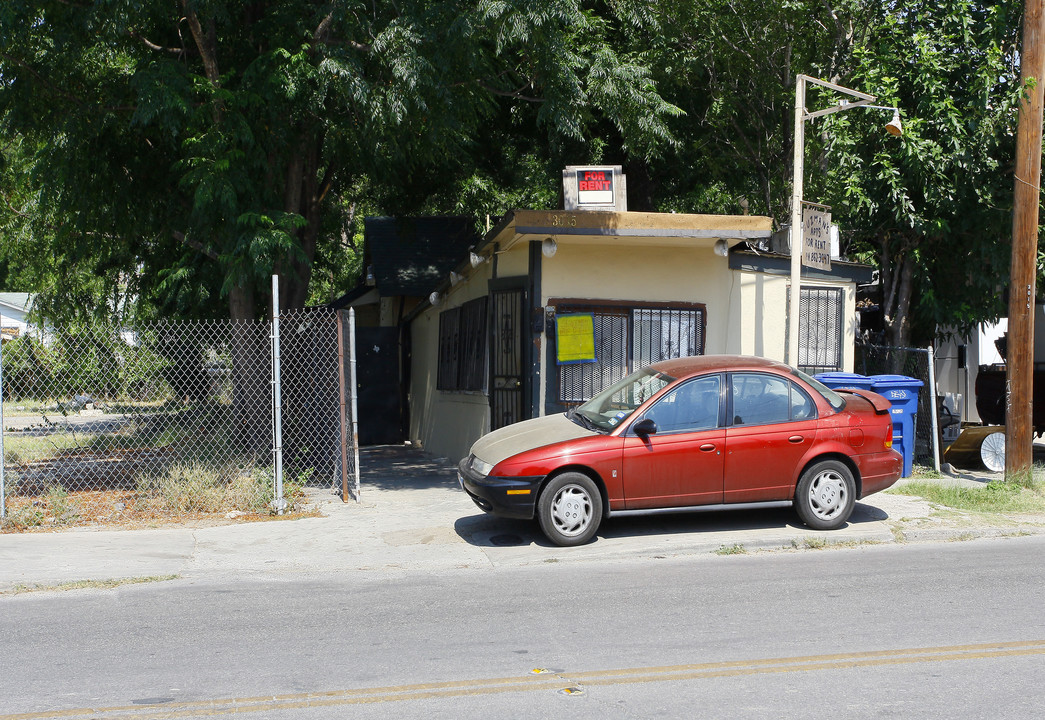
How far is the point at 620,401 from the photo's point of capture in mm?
9031

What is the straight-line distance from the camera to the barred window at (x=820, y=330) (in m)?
A: 12.6

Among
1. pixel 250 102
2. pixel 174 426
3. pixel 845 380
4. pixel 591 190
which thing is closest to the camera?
pixel 250 102

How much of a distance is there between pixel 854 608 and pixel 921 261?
8.54m

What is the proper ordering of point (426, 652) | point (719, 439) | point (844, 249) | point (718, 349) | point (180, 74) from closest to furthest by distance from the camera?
point (426, 652) → point (719, 439) → point (180, 74) → point (718, 349) → point (844, 249)

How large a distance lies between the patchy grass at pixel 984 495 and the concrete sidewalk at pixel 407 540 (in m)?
0.38

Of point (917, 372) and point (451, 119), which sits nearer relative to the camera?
point (451, 119)

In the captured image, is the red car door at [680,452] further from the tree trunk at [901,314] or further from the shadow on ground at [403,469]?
the tree trunk at [901,314]

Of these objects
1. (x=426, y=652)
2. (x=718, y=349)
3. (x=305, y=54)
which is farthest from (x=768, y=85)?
(x=426, y=652)

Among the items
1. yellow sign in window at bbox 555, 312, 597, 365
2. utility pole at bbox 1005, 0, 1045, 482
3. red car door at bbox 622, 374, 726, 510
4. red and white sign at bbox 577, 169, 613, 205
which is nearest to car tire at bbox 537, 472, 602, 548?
red car door at bbox 622, 374, 726, 510

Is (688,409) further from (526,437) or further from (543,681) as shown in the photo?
(543,681)

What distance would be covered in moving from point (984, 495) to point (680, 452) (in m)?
4.33

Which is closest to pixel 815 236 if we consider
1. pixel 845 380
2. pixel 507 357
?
pixel 845 380

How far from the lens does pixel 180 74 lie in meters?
10.3

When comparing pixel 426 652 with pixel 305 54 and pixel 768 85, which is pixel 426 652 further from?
pixel 768 85
